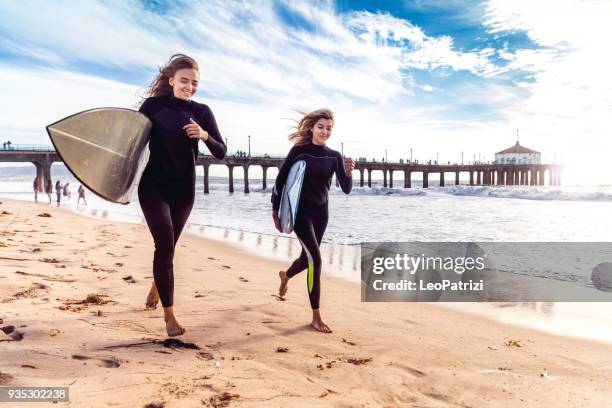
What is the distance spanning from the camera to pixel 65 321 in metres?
2.97

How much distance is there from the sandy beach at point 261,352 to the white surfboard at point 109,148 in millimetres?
1081

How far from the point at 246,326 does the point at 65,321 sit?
138 centimetres

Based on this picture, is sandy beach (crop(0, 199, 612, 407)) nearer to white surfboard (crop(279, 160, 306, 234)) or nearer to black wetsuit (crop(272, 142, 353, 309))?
black wetsuit (crop(272, 142, 353, 309))

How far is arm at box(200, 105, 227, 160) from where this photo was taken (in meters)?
3.31

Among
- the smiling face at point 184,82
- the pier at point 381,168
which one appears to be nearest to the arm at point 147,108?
the smiling face at point 184,82

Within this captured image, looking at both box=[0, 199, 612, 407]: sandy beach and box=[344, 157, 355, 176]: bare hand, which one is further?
box=[344, 157, 355, 176]: bare hand

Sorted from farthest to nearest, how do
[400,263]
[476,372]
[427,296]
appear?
[400,263] < [427,296] < [476,372]

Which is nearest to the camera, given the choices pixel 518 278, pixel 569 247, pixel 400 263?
pixel 518 278

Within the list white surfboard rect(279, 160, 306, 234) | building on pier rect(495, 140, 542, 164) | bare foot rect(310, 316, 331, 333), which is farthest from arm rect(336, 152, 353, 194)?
building on pier rect(495, 140, 542, 164)

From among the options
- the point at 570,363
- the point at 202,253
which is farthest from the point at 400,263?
the point at 570,363

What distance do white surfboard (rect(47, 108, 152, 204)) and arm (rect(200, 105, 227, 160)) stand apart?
1.47 feet

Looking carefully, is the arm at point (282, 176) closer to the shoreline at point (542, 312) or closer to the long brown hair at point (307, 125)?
the long brown hair at point (307, 125)

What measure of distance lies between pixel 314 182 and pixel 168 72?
159 cm

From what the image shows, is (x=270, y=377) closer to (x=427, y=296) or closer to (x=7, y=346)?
(x=7, y=346)
